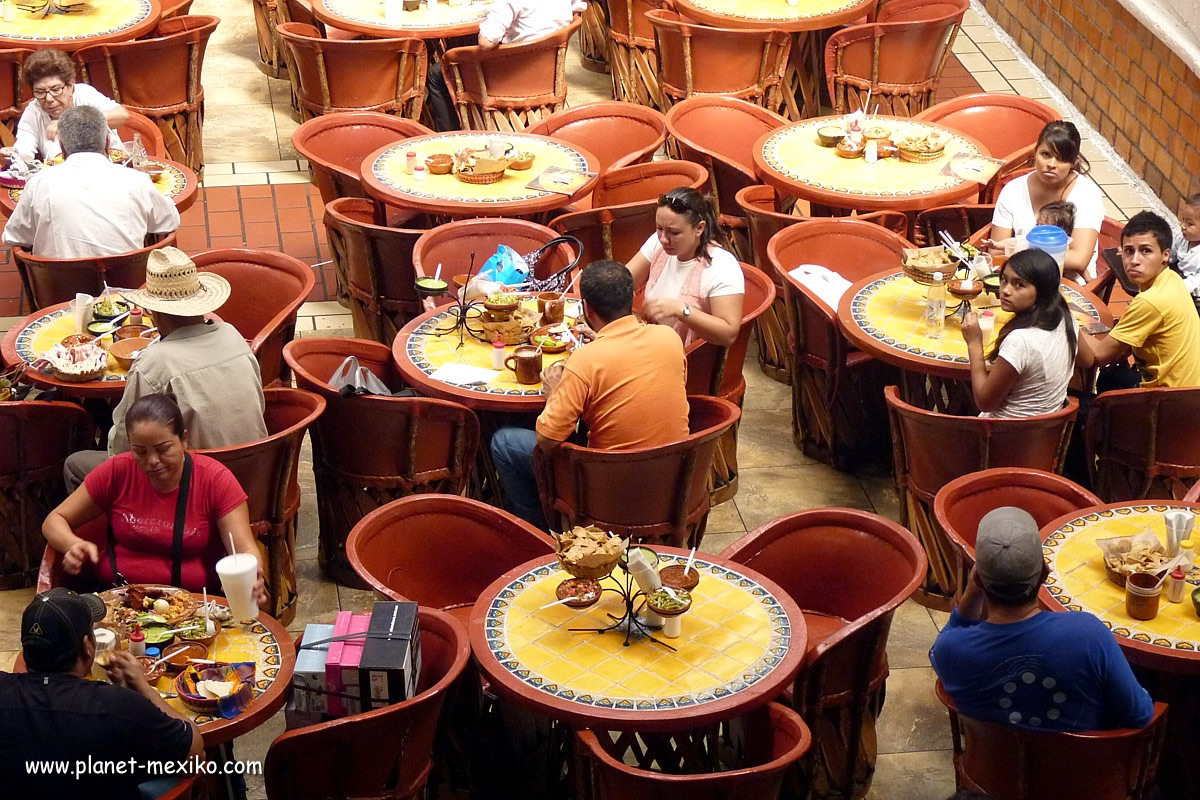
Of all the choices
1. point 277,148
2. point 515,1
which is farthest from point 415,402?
point 277,148

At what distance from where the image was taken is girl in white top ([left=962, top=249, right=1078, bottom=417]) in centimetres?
542

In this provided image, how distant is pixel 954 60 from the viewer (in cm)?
1156

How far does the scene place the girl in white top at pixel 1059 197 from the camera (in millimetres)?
6785

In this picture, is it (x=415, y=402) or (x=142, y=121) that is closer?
(x=415, y=402)

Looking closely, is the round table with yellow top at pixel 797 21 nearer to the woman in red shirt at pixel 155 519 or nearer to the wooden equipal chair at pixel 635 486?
the wooden equipal chair at pixel 635 486

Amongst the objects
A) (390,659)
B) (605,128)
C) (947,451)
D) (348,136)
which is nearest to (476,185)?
(348,136)

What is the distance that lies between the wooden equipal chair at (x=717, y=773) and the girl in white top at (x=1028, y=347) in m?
1.81

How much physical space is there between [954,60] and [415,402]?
23.9 feet

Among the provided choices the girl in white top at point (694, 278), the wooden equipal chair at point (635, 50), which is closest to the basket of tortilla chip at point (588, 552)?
the girl in white top at point (694, 278)

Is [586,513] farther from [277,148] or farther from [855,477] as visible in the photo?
[277,148]

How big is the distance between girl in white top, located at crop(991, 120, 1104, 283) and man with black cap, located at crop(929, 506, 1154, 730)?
310 cm

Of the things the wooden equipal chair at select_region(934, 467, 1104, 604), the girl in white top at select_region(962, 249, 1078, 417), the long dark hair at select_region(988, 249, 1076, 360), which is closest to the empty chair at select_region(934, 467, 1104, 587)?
the wooden equipal chair at select_region(934, 467, 1104, 604)

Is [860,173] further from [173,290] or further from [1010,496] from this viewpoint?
[173,290]

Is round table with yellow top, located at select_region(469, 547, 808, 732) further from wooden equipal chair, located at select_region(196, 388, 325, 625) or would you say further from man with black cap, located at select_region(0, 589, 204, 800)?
wooden equipal chair, located at select_region(196, 388, 325, 625)
